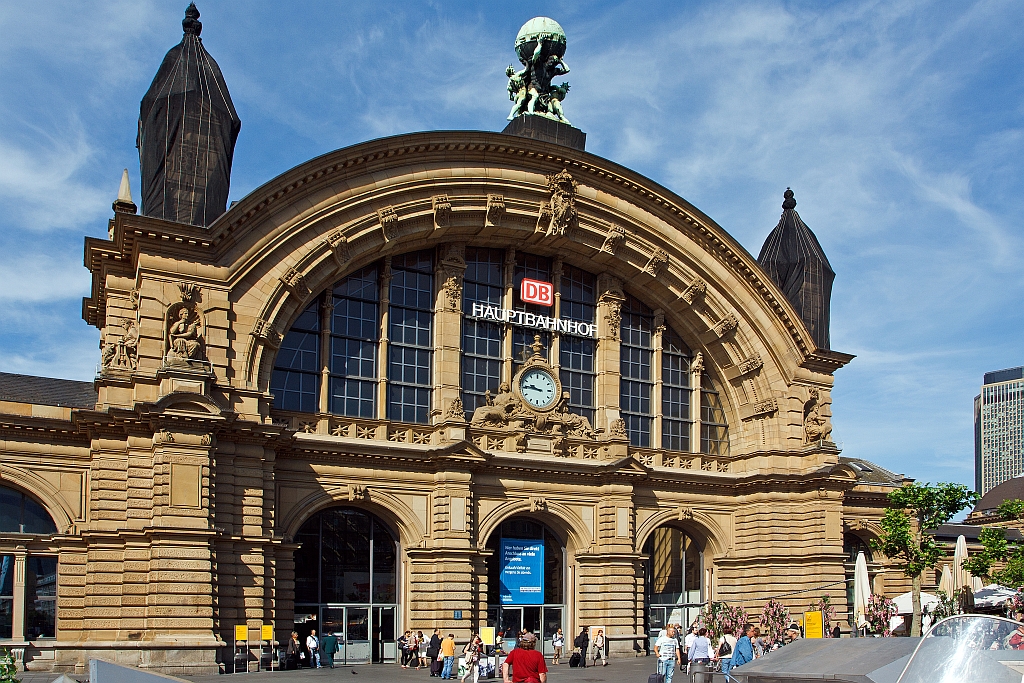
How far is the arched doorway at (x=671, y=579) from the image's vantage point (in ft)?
148

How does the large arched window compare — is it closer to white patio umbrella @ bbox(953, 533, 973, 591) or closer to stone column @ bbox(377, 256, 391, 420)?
stone column @ bbox(377, 256, 391, 420)

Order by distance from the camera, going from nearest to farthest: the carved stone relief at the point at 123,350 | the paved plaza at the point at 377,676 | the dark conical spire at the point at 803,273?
the paved plaza at the point at 377,676
the carved stone relief at the point at 123,350
the dark conical spire at the point at 803,273

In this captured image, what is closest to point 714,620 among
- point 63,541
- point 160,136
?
point 63,541

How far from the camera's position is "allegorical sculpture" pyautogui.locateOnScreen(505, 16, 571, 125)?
4775cm

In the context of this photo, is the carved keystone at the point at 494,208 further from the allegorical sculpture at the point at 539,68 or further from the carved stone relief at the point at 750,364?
the carved stone relief at the point at 750,364

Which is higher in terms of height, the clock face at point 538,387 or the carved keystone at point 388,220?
the carved keystone at point 388,220

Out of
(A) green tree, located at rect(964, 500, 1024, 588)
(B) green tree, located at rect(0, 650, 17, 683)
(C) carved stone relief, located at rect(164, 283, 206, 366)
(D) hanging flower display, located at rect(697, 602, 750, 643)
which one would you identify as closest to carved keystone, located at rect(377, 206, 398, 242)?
Result: (C) carved stone relief, located at rect(164, 283, 206, 366)

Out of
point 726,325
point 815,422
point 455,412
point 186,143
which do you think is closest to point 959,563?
point 815,422

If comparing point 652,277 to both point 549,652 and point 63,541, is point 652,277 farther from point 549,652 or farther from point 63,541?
point 63,541

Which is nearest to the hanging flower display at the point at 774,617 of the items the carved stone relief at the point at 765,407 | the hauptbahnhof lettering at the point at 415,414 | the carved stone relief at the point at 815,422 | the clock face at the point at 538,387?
the hauptbahnhof lettering at the point at 415,414

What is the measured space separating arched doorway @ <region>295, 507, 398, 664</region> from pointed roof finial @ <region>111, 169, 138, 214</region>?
13.0m

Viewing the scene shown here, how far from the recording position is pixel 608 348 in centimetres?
4447

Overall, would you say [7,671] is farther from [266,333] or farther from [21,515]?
[266,333]

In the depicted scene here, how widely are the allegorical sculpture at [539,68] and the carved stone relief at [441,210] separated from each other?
844 cm
